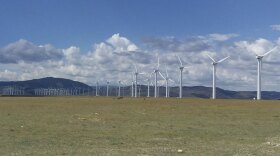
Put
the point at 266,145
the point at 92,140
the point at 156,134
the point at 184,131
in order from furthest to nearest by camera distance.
Answer: the point at 184,131 → the point at 156,134 → the point at 92,140 → the point at 266,145

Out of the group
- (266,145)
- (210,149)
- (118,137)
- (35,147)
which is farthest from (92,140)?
(266,145)

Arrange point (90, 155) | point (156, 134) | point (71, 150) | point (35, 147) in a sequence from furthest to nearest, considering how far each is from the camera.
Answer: point (156, 134) → point (35, 147) → point (71, 150) → point (90, 155)

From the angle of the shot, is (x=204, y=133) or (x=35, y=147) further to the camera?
(x=204, y=133)

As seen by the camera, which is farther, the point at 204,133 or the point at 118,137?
the point at 204,133

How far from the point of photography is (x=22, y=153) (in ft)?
96.5

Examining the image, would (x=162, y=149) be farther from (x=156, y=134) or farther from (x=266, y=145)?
(x=156, y=134)

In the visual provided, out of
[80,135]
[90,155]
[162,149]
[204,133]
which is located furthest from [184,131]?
[90,155]

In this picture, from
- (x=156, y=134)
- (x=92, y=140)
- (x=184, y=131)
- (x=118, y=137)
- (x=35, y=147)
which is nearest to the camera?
(x=35, y=147)

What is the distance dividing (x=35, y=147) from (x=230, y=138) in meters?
17.1

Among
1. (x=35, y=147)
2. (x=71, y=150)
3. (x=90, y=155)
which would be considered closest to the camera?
(x=90, y=155)

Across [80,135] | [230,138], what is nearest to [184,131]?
[230,138]

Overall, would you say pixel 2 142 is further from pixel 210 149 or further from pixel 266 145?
pixel 266 145

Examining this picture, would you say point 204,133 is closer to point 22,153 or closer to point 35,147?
point 35,147

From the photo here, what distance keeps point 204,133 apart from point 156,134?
4862 mm
